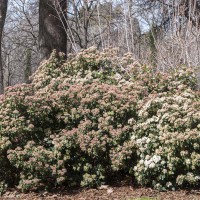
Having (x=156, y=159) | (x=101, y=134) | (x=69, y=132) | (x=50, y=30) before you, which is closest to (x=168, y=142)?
(x=156, y=159)

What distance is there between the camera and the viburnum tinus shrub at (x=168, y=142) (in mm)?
4758

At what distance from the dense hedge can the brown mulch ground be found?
12 centimetres

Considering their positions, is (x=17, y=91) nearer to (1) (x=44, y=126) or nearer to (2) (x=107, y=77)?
(1) (x=44, y=126)

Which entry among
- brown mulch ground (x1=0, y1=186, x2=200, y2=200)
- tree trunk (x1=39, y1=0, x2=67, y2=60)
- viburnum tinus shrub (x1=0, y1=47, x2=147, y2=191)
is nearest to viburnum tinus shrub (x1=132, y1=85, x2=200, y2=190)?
brown mulch ground (x1=0, y1=186, x2=200, y2=200)

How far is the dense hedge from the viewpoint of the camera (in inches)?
194

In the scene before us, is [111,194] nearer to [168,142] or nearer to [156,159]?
[156,159]

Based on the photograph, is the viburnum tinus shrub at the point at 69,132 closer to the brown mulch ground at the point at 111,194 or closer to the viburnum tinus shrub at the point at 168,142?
the brown mulch ground at the point at 111,194

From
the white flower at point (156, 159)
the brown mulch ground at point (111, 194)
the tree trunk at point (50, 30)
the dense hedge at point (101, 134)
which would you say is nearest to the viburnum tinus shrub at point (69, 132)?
the dense hedge at point (101, 134)

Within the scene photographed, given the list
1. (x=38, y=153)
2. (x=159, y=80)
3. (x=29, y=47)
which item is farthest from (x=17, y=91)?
(x=29, y=47)

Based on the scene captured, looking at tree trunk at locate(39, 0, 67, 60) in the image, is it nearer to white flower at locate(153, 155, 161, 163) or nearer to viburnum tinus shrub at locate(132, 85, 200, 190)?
viburnum tinus shrub at locate(132, 85, 200, 190)

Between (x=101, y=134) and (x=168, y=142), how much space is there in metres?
1.05

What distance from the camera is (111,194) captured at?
5.16 m

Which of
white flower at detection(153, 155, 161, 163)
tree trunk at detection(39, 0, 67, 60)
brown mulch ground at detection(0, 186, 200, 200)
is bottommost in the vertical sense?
brown mulch ground at detection(0, 186, 200, 200)

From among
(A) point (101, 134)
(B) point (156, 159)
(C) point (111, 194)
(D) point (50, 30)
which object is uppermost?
(D) point (50, 30)
